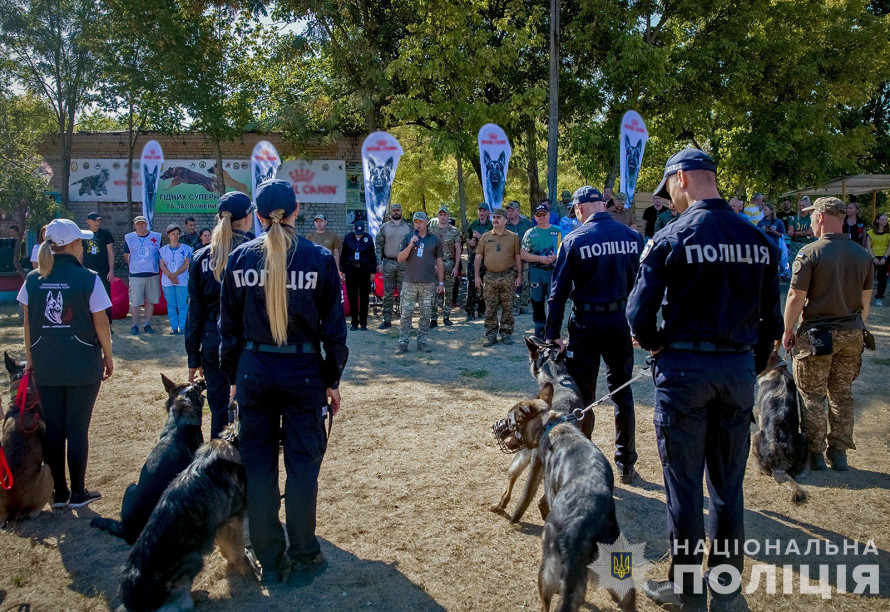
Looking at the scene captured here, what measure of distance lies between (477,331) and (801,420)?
6429 mm

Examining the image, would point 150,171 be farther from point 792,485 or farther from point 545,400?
point 792,485

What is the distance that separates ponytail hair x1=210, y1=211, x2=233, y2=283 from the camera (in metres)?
3.94

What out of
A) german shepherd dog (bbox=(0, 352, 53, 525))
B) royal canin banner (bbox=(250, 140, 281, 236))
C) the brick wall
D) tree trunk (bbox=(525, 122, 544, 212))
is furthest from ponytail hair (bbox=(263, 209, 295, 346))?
tree trunk (bbox=(525, 122, 544, 212))

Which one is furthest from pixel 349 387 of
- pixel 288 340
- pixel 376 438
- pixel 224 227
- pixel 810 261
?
pixel 810 261

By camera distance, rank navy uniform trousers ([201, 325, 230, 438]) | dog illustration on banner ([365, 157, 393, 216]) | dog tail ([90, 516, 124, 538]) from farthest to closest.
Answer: dog illustration on banner ([365, 157, 393, 216]) < navy uniform trousers ([201, 325, 230, 438]) < dog tail ([90, 516, 124, 538])

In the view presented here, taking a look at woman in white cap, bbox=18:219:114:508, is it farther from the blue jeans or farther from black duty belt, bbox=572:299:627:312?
the blue jeans

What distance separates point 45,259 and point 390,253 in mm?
7135

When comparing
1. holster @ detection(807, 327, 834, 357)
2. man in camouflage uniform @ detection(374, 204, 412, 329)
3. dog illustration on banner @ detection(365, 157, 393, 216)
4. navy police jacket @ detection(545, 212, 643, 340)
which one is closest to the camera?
navy police jacket @ detection(545, 212, 643, 340)

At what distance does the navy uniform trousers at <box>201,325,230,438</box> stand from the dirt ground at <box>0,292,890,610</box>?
931mm

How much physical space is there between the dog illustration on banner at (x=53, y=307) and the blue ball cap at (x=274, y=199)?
1938 mm

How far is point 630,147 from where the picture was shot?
46.3 feet

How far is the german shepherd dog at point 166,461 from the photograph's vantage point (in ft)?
12.0

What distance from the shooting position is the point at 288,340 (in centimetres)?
325
